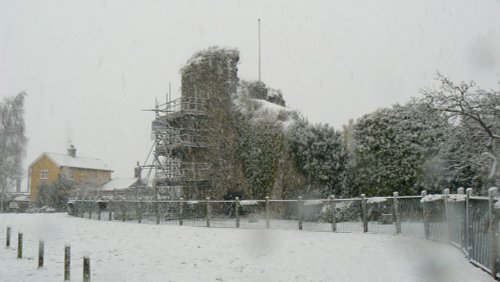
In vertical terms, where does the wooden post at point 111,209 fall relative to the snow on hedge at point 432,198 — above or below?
below

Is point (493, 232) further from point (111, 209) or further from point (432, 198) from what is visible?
point (111, 209)

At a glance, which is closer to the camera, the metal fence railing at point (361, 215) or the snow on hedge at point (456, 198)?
the metal fence railing at point (361, 215)

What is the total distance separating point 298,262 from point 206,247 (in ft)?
12.9

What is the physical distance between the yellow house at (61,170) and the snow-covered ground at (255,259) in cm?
4674

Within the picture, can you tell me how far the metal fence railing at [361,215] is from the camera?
912 cm

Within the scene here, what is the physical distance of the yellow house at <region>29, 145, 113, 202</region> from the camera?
61.1m

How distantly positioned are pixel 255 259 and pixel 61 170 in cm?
5415

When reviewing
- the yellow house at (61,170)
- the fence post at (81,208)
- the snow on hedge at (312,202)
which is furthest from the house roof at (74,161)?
the snow on hedge at (312,202)

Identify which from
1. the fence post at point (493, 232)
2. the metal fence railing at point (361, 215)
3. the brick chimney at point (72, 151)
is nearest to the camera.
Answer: the fence post at point (493, 232)

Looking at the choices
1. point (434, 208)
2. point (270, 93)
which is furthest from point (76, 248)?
point (270, 93)

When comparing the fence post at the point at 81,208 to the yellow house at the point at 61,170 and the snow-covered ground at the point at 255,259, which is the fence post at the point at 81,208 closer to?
the snow-covered ground at the point at 255,259

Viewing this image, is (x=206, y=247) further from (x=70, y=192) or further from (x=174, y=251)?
(x=70, y=192)

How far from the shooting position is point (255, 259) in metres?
12.1

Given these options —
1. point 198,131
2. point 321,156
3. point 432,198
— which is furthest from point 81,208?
point 432,198
